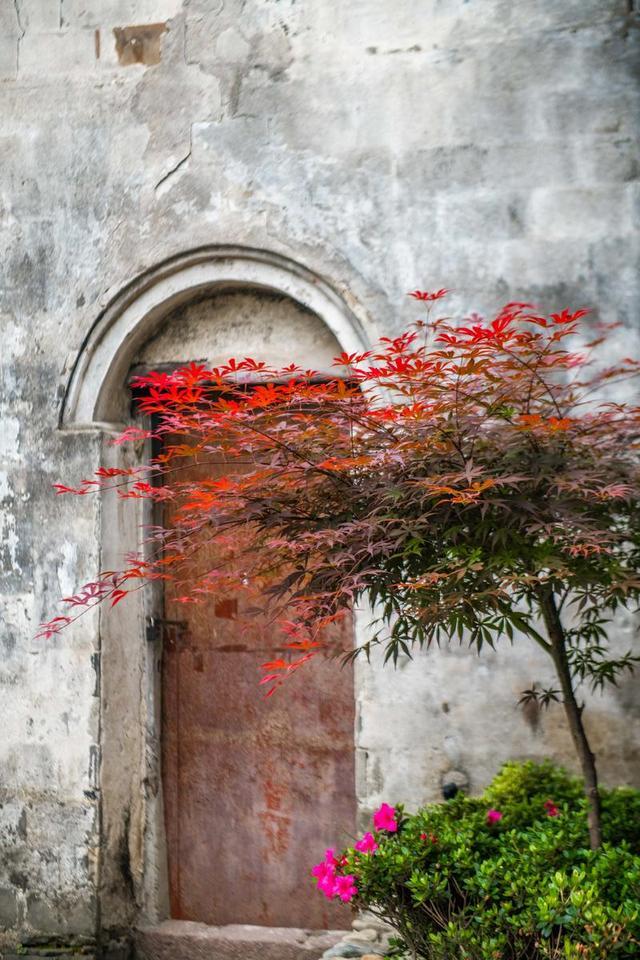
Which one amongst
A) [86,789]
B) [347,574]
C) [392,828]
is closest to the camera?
[347,574]

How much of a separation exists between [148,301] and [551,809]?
2.94m

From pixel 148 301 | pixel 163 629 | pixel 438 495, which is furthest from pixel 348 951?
pixel 148 301

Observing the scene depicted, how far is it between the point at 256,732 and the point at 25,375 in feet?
6.82

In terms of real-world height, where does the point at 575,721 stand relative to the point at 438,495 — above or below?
below

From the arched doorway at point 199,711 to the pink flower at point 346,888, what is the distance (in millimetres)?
1241

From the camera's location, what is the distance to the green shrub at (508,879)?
3.28m

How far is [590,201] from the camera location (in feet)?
15.7

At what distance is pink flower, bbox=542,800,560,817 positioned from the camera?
Answer: 166 inches

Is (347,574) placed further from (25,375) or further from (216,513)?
(25,375)

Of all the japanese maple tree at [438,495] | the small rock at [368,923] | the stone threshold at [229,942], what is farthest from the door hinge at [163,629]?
the japanese maple tree at [438,495]

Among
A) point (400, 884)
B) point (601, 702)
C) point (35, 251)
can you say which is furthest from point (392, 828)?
point (35, 251)

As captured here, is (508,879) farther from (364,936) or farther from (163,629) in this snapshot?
(163,629)

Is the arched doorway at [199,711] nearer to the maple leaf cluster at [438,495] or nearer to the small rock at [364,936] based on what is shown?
the small rock at [364,936]

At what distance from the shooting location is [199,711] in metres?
5.39
